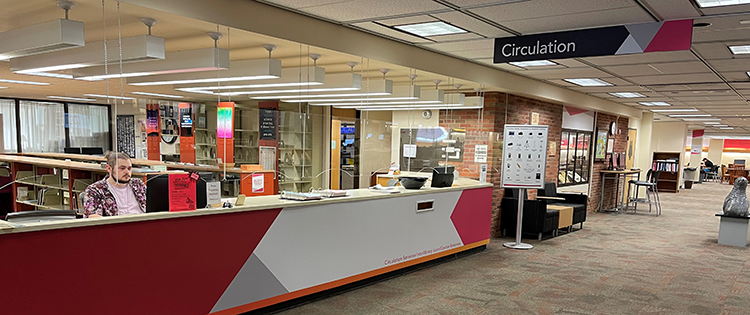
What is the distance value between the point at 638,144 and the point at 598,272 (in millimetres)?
10412

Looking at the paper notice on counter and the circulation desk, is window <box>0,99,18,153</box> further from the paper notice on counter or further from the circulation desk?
the paper notice on counter

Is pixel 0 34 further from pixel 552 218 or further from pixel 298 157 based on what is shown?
pixel 552 218

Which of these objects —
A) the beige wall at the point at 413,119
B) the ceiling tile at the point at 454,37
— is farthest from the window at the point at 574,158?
the ceiling tile at the point at 454,37

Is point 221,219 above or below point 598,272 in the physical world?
above

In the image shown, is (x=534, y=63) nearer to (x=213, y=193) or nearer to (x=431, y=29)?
(x=431, y=29)

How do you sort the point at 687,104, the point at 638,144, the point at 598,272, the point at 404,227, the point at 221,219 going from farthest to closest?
the point at 638,144, the point at 687,104, the point at 598,272, the point at 404,227, the point at 221,219

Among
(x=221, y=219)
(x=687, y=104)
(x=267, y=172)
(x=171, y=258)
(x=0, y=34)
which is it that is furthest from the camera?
(x=687, y=104)

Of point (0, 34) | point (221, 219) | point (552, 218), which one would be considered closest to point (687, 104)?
point (552, 218)

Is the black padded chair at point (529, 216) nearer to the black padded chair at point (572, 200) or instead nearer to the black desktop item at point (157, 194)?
the black padded chair at point (572, 200)

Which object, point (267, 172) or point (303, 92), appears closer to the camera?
point (267, 172)

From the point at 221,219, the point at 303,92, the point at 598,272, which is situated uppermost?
the point at 303,92

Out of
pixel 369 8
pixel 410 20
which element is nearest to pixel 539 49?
pixel 410 20

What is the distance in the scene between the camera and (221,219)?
379 cm

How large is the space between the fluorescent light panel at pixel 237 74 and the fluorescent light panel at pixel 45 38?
1.32 m
